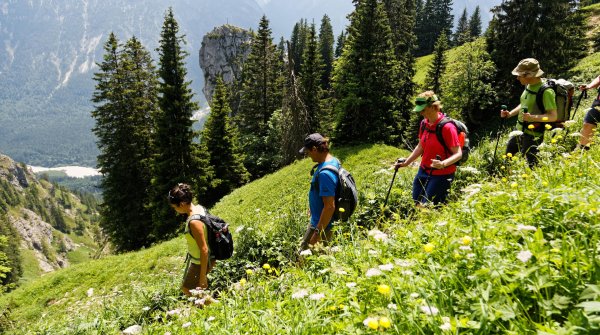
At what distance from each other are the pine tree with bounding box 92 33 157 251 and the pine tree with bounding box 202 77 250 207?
547cm

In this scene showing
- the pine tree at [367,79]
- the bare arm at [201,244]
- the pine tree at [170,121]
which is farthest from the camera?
Result: the pine tree at [170,121]

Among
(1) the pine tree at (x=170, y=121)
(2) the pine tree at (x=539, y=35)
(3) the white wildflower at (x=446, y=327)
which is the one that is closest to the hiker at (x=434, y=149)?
(3) the white wildflower at (x=446, y=327)

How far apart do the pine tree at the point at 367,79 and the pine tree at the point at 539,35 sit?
11221 millimetres

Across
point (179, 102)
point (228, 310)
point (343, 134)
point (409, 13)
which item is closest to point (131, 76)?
point (179, 102)

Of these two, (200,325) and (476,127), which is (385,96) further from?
(200,325)

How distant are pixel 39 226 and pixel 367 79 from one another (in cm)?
17636

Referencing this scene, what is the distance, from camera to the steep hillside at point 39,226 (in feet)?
445

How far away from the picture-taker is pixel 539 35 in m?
28.0

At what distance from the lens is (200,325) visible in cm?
327

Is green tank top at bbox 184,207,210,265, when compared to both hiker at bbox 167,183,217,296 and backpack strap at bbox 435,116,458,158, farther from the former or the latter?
backpack strap at bbox 435,116,458,158

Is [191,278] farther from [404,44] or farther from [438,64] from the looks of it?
[438,64]

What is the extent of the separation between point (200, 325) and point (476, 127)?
32800 mm

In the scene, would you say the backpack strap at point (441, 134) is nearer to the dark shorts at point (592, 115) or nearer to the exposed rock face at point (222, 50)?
the dark shorts at point (592, 115)

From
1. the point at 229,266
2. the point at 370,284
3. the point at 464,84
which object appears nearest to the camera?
the point at 370,284
